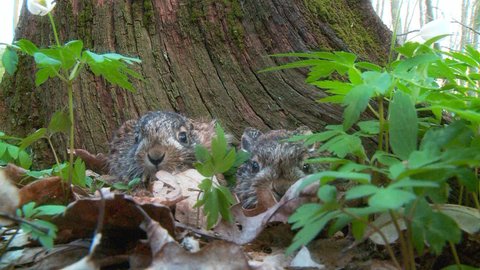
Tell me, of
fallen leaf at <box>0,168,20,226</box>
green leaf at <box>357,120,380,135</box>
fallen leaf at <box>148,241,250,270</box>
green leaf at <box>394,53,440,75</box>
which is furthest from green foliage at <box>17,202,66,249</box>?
green leaf at <box>394,53,440,75</box>

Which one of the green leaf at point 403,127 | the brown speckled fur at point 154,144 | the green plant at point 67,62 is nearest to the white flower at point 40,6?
the green plant at point 67,62

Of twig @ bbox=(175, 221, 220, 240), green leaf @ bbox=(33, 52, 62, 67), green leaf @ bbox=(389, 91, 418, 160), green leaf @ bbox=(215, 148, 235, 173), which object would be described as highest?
green leaf @ bbox=(33, 52, 62, 67)

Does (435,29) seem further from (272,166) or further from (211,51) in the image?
(211,51)

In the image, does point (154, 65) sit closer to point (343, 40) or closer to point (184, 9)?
point (184, 9)

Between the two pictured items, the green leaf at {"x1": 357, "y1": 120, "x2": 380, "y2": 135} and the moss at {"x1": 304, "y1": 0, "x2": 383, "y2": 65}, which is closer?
the green leaf at {"x1": 357, "y1": 120, "x2": 380, "y2": 135}

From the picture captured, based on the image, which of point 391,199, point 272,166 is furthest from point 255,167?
point 391,199

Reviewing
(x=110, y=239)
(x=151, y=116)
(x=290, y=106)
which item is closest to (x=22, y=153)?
(x=151, y=116)

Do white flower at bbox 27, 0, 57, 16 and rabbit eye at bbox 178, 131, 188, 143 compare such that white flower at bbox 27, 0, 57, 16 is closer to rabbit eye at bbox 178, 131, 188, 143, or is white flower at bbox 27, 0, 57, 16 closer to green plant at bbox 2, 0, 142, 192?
green plant at bbox 2, 0, 142, 192
